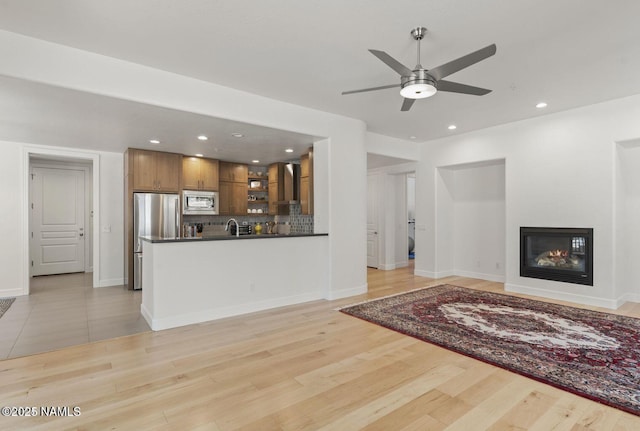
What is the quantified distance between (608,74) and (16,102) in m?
6.50

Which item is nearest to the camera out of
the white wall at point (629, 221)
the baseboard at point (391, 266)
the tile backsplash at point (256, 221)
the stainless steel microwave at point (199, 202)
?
the white wall at point (629, 221)

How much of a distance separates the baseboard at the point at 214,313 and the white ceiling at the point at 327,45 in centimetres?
236

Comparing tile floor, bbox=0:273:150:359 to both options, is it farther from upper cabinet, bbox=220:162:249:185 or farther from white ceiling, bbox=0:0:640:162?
upper cabinet, bbox=220:162:249:185

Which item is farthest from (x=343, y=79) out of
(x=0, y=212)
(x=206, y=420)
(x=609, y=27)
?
(x=0, y=212)

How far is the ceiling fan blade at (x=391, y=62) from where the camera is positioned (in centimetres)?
240

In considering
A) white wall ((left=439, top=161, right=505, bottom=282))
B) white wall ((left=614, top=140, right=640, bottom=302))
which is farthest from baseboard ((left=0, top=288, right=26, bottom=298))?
white wall ((left=614, top=140, right=640, bottom=302))

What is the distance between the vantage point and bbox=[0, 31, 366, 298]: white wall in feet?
9.51

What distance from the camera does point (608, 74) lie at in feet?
11.8

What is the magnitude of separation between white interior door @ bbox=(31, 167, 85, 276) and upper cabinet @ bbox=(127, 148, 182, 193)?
9.26ft

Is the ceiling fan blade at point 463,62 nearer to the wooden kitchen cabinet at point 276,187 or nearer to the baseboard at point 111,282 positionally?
the wooden kitchen cabinet at point 276,187

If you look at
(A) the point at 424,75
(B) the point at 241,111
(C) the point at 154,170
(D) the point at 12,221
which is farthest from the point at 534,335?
(D) the point at 12,221

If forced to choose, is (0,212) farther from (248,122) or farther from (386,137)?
(386,137)

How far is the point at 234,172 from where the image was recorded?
288 inches

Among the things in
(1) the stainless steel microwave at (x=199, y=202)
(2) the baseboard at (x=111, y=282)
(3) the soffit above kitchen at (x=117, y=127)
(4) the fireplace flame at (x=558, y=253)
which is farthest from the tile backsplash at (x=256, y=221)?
(4) the fireplace flame at (x=558, y=253)
